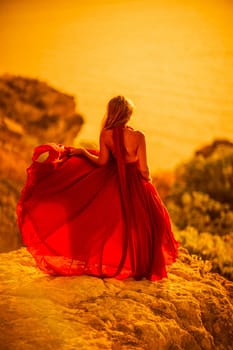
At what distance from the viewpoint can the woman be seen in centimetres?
289

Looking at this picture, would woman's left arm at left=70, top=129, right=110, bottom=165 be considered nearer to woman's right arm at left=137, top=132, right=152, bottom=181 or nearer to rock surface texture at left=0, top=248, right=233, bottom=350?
woman's right arm at left=137, top=132, right=152, bottom=181

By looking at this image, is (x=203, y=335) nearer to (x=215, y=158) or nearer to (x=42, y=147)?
(x=42, y=147)

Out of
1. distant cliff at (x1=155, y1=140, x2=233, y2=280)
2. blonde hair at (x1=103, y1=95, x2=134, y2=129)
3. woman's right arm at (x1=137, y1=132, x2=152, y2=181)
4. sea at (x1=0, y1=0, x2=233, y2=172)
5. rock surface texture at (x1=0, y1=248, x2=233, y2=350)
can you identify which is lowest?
rock surface texture at (x1=0, y1=248, x2=233, y2=350)

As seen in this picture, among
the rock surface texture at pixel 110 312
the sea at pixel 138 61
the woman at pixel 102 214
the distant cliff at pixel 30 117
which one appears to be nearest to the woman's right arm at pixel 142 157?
the woman at pixel 102 214

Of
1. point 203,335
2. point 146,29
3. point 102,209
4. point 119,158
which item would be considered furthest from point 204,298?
point 146,29

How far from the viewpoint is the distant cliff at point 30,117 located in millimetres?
6133

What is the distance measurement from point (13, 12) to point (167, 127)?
4.93 metres

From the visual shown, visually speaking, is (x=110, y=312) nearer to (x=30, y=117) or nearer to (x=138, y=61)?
(x=30, y=117)

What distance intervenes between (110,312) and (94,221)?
60cm

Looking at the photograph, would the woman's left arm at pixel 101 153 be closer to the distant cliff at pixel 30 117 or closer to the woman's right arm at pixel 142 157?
the woman's right arm at pixel 142 157

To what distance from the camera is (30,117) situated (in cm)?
701

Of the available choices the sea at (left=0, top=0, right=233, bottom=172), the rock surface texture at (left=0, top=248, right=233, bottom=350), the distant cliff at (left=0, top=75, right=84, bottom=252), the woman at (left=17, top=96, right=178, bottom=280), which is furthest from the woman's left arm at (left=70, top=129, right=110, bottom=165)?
the sea at (left=0, top=0, right=233, bottom=172)

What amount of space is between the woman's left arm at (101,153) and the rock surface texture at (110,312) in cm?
77

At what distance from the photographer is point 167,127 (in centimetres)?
1227
